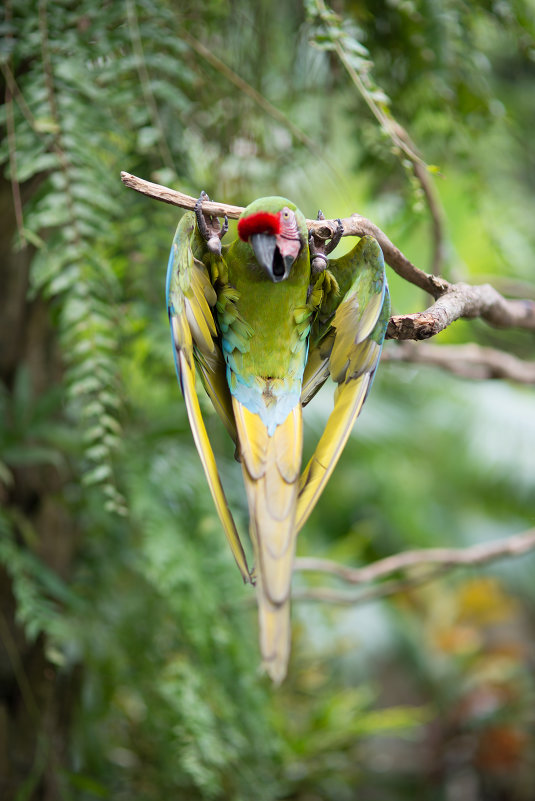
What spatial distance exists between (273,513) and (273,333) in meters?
0.20

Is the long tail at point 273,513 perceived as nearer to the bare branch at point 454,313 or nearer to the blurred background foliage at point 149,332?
the bare branch at point 454,313

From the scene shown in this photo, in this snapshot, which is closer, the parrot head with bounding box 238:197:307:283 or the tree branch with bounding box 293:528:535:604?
the parrot head with bounding box 238:197:307:283

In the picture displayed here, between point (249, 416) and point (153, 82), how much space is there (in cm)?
60

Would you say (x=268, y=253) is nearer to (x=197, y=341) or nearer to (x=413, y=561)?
(x=197, y=341)

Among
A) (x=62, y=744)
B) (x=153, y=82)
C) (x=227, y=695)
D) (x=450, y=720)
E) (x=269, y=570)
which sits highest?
(x=153, y=82)

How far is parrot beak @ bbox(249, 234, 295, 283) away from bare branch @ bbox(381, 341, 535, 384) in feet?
1.90

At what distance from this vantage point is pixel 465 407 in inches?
103

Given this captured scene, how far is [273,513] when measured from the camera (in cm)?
55

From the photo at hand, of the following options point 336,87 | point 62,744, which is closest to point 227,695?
point 62,744

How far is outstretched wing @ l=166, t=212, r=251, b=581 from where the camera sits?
0.56 meters

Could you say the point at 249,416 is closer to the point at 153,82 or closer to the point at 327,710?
the point at 153,82

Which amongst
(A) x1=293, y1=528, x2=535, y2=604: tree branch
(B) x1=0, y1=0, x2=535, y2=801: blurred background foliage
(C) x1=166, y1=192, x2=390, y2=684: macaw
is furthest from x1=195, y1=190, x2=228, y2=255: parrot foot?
(A) x1=293, y1=528, x2=535, y2=604: tree branch

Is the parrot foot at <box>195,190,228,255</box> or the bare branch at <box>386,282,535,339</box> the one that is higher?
the parrot foot at <box>195,190,228,255</box>

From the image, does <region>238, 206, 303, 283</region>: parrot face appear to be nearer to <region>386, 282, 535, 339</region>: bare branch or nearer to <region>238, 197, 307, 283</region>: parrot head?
<region>238, 197, 307, 283</region>: parrot head
